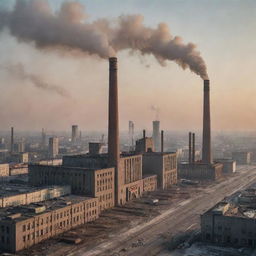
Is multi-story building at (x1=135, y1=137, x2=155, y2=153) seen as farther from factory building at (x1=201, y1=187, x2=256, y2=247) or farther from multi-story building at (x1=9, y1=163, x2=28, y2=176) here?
factory building at (x1=201, y1=187, x2=256, y2=247)

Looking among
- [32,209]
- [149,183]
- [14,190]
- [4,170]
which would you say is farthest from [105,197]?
[4,170]

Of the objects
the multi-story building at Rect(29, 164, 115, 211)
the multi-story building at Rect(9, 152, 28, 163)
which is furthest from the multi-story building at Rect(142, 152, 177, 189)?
the multi-story building at Rect(9, 152, 28, 163)

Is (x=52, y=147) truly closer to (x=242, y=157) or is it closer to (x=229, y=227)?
(x=242, y=157)

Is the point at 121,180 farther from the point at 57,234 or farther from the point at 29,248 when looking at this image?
the point at 29,248

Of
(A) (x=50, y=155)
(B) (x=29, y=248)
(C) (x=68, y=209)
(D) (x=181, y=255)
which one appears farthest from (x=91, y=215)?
(A) (x=50, y=155)

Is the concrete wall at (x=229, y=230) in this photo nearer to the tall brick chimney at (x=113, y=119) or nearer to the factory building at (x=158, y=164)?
the tall brick chimney at (x=113, y=119)
